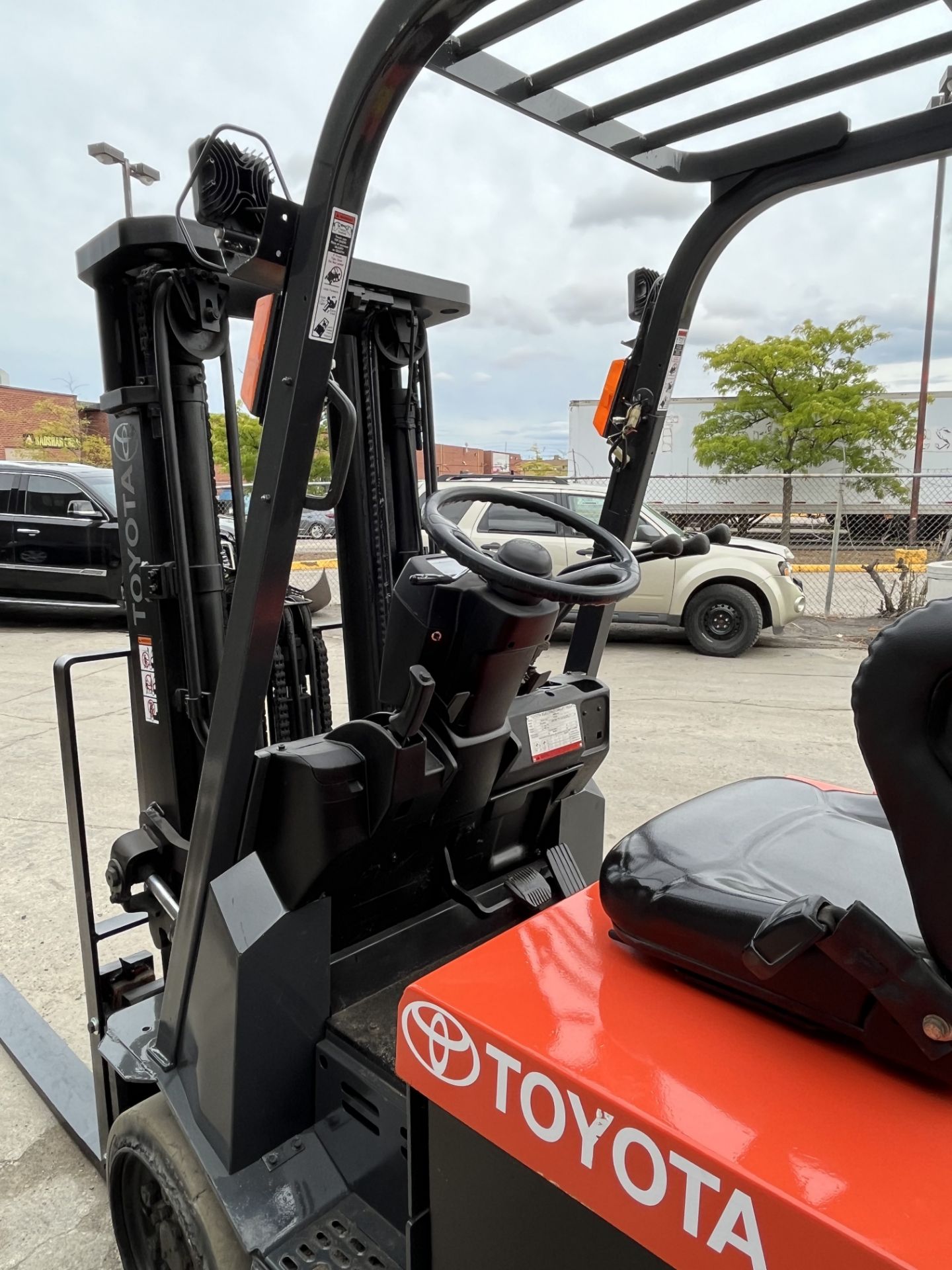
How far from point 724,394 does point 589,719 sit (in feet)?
59.1

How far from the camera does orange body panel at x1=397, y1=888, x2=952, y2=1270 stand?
0.90m

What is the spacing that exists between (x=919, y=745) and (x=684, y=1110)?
501 millimetres

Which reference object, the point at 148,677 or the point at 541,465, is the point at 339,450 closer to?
the point at 148,677

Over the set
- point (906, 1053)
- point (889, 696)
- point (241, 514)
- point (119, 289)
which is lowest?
point (906, 1053)

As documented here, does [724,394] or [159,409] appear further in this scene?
[724,394]

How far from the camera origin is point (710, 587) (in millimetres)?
9461

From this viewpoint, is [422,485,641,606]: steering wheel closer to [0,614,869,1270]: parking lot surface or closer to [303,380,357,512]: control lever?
[303,380,357,512]: control lever

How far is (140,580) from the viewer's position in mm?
2268

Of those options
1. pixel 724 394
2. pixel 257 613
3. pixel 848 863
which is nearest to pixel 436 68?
pixel 257 613

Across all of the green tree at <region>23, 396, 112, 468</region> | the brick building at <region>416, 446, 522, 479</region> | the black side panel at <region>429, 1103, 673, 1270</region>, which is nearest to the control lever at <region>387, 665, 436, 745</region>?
the black side panel at <region>429, 1103, 673, 1270</region>

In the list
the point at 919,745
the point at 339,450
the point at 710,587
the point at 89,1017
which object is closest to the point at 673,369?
the point at 339,450

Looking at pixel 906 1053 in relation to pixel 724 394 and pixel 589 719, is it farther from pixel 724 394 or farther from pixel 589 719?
pixel 724 394

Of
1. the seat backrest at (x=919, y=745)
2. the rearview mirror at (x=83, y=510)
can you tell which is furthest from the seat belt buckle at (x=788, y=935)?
the rearview mirror at (x=83, y=510)

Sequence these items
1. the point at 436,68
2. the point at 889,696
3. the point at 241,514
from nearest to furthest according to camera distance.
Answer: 1. the point at 889,696
2. the point at 436,68
3. the point at 241,514
